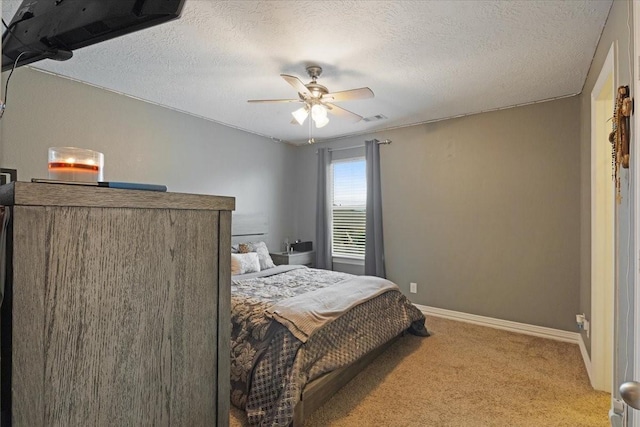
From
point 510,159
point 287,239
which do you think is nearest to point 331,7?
point 510,159

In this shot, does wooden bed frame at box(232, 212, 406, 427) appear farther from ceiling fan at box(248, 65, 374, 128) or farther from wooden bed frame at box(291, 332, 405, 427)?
ceiling fan at box(248, 65, 374, 128)

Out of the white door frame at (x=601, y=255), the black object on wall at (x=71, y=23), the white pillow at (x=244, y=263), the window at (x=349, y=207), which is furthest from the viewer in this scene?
the window at (x=349, y=207)

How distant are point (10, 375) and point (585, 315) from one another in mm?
3710

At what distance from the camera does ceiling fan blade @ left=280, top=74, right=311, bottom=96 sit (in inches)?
91.9

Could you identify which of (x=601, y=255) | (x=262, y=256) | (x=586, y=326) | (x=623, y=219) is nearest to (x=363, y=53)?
(x=623, y=219)

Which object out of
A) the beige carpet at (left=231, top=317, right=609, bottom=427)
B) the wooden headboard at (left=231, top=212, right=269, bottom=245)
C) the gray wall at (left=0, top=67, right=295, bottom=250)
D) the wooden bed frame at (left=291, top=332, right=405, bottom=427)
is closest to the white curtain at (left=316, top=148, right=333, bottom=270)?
the gray wall at (left=0, top=67, right=295, bottom=250)

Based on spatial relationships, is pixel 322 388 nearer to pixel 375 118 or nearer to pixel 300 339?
pixel 300 339

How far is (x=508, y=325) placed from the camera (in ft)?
11.6

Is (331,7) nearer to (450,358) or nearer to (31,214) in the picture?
(31,214)

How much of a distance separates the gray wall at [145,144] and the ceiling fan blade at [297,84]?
6.15ft

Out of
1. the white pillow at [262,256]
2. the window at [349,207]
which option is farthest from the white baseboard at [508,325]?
the white pillow at [262,256]

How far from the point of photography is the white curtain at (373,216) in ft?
14.5

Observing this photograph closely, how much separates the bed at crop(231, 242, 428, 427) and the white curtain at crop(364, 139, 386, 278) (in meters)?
1.42

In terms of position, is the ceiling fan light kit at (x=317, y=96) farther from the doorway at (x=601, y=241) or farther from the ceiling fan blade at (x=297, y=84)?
the doorway at (x=601, y=241)
